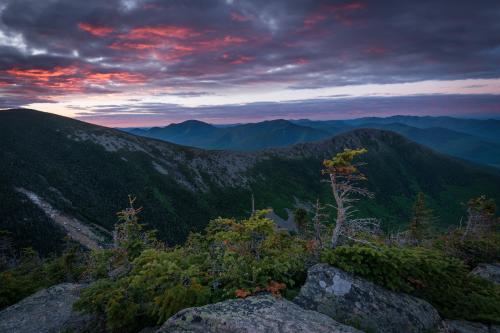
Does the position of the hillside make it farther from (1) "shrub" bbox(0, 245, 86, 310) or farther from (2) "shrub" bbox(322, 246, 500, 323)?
(2) "shrub" bbox(322, 246, 500, 323)

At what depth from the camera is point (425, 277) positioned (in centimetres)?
1049

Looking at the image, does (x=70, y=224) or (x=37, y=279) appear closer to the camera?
(x=37, y=279)

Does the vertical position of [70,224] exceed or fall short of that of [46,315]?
it falls short

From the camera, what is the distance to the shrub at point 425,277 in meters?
10.1

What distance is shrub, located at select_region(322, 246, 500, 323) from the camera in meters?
10.1

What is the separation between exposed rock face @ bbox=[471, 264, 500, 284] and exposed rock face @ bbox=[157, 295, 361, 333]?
11.3m

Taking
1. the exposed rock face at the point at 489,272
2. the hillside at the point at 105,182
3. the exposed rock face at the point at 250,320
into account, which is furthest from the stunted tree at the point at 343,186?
the hillside at the point at 105,182

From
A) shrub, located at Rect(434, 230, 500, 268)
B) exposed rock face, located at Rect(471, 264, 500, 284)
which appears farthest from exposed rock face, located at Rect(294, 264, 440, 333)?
shrub, located at Rect(434, 230, 500, 268)

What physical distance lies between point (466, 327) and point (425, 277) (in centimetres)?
177

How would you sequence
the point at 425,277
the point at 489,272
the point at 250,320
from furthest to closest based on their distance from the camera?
the point at 489,272 → the point at 425,277 → the point at 250,320

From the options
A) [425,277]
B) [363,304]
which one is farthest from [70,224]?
[425,277]

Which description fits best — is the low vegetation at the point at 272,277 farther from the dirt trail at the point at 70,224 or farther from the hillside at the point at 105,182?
the hillside at the point at 105,182

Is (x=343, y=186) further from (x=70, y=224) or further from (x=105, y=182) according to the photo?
(x=105, y=182)

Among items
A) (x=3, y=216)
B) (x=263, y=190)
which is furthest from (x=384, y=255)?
(x=263, y=190)
